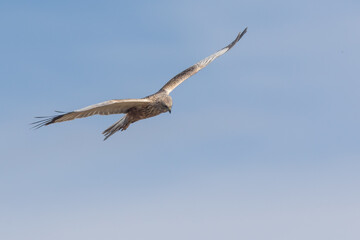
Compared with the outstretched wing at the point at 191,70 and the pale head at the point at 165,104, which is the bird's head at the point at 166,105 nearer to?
the pale head at the point at 165,104

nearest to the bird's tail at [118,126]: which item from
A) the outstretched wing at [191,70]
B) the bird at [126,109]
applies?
the bird at [126,109]

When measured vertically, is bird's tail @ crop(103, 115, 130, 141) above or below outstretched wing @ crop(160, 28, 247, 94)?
below

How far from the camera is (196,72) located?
25.3m

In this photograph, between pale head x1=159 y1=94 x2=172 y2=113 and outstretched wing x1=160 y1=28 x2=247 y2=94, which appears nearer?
pale head x1=159 y1=94 x2=172 y2=113

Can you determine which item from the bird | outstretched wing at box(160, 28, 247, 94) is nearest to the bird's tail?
the bird

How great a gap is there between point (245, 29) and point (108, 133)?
9527 millimetres

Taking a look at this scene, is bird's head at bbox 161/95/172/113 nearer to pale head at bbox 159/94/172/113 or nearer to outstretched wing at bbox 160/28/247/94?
pale head at bbox 159/94/172/113

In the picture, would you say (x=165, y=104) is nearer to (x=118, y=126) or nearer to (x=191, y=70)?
(x=118, y=126)

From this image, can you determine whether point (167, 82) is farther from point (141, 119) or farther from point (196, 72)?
point (141, 119)

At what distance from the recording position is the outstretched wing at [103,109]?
18.5 metres

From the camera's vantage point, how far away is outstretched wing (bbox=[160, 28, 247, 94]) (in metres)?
23.7

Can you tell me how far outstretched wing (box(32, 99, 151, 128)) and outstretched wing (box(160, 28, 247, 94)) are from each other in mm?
2862

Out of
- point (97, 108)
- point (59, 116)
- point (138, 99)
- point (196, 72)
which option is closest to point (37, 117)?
point (59, 116)

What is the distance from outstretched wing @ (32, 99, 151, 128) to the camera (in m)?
18.5
